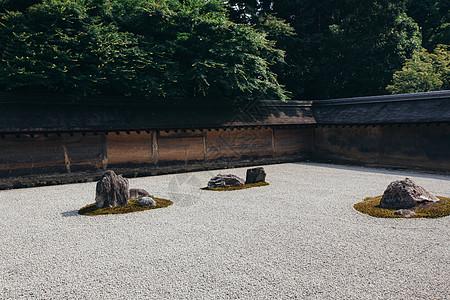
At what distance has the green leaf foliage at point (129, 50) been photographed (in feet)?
47.7

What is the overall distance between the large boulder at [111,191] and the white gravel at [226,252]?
2.98 ft

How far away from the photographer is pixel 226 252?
19.7 ft

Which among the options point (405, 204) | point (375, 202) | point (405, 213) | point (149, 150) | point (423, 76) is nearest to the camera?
point (405, 213)

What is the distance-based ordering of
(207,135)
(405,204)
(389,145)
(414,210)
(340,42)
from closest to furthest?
(414,210) < (405,204) < (389,145) < (207,135) < (340,42)

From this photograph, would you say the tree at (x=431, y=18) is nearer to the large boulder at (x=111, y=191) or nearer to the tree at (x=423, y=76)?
the tree at (x=423, y=76)

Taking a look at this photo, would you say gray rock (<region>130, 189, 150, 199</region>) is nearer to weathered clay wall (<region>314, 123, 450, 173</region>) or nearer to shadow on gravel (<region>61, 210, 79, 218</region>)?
shadow on gravel (<region>61, 210, 79, 218</region>)

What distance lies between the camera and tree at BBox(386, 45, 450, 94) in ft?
73.1

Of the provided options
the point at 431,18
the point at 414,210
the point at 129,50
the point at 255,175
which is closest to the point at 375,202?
the point at 414,210

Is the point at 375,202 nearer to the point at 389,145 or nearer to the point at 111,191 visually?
the point at 111,191

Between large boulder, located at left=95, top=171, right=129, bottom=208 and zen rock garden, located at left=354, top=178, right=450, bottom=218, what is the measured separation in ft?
21.4

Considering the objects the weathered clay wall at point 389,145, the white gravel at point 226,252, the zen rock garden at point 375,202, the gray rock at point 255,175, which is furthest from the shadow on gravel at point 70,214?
the weathered clay wall at point 389,145

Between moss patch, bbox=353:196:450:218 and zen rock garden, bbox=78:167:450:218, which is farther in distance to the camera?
zen rock garden, bbox=78:167:450:218

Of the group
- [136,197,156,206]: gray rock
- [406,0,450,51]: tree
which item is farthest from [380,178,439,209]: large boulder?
[406,0,450,51]: tree

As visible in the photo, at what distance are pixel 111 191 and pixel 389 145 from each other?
1374 centimetres
